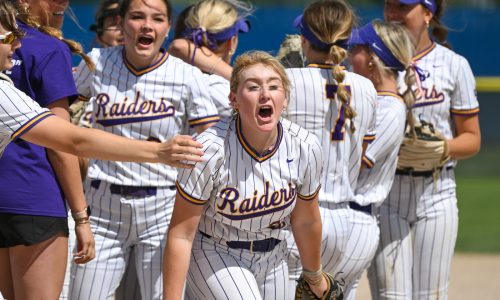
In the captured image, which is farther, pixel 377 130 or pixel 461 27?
pixel 461 27

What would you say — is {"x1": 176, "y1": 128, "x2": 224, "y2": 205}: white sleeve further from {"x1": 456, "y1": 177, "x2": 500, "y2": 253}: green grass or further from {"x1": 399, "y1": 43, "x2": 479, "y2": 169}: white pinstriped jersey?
{"x1": 456, "y1": 177, "x2": 500, "y2": 253}: green grass

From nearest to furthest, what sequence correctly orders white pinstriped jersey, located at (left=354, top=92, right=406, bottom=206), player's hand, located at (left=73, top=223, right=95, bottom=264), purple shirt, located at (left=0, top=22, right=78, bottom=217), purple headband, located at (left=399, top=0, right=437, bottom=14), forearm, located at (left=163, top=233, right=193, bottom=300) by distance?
forearm, located at (left=163, top=233, right=193, bottom=300), purple shirt, located at (left=0, top=22, right=78, bottom=217), player's hand, located at (left=73, top=223, right=95, bottom=264), white pinstriped jersey, located at (left=354, top=92, right=406, bottom=206), purple headband, located at (left=399, top=0, right=437, bottom=14)

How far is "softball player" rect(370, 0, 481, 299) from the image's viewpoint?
4980 mm

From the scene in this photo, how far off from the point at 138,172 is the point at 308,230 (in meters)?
0.98

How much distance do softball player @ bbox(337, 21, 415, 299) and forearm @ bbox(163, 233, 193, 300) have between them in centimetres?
101

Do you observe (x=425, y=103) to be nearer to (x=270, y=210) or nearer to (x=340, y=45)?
(x=340, y=45)

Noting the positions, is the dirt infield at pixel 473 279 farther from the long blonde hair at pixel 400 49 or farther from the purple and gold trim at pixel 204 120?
the purple and gold trim at pixel 204 120

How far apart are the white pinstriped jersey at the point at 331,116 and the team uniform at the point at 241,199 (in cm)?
41

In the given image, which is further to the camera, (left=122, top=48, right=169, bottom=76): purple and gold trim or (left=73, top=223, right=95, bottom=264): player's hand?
(left=122, top=48, right=169, bottom=76): purple and gold trim

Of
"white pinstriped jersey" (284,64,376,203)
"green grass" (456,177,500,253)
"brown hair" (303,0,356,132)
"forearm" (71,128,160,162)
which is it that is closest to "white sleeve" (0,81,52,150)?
"forearm" (71,128,160,162)

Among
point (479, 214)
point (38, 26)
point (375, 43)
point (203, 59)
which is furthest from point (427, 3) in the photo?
point (479, 214)

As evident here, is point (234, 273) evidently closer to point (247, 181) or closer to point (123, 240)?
point (247, 181)

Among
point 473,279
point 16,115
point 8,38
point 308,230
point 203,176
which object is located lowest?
point 473,279

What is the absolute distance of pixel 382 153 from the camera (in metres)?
4.54
